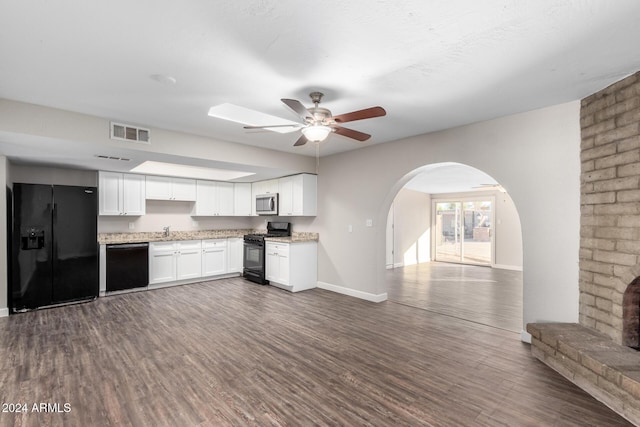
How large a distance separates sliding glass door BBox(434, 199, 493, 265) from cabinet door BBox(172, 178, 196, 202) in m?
7.38

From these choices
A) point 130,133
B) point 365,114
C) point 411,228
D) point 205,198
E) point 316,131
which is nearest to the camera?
point 365,114

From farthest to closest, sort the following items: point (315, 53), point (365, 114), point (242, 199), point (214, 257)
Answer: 1. point (242, 199)
2. point (214, 257)
3. point (365, 114)
4. point (315, 53)

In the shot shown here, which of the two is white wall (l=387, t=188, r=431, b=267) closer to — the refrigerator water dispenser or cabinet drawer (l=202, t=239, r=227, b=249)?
cabinet drawer (l=202, t=239, r=227, b=249)

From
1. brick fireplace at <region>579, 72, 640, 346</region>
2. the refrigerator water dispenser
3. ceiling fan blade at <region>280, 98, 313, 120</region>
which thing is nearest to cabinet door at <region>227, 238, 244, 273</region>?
the refrigerator water dispenser

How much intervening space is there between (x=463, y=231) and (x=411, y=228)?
1640 mm

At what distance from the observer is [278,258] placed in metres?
5.62

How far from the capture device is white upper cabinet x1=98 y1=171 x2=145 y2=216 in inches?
209

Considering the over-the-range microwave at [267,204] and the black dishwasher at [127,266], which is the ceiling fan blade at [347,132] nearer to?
the over-the-range microwave at [267,204]

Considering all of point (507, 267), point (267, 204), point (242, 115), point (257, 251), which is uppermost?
point (242, 115)

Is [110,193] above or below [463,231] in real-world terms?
above

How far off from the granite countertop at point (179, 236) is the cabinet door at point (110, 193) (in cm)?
46

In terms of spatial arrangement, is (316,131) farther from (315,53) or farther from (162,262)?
(162,262)

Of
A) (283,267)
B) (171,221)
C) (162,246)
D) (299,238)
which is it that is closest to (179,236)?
(162,246)

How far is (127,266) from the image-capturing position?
5.27 metres
